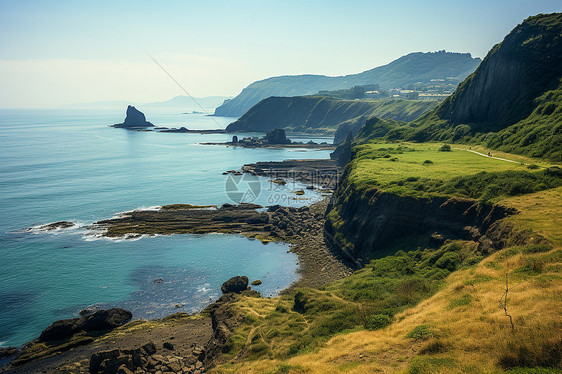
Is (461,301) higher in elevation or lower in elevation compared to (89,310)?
higher

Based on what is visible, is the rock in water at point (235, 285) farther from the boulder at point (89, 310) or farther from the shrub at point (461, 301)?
the shrub at point (461, 301)

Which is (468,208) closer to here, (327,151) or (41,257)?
(41,257)

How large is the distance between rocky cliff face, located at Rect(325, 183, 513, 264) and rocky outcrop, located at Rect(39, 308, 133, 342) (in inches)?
1175

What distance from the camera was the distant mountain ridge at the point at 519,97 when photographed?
190 ft

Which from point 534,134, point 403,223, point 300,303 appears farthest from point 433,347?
point 534,134

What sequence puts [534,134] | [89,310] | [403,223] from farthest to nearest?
[534,134] → [403,223] → [89,310]

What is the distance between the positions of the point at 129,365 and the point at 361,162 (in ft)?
186

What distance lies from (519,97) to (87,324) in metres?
86.7

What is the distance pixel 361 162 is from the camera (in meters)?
71.8

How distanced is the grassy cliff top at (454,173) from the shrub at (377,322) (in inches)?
749

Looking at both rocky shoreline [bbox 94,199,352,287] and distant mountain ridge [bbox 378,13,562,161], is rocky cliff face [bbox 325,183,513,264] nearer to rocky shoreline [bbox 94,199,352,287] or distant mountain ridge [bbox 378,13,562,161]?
rocky shoreline [bbox 94,199,352,287]

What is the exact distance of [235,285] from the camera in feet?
144

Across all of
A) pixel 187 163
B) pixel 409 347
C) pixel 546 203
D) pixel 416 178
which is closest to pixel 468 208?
pixel 546 203

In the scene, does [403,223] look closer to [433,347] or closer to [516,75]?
[433,347]
